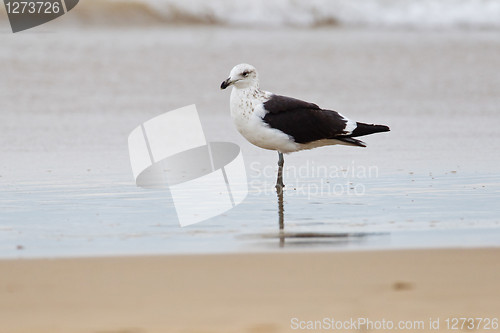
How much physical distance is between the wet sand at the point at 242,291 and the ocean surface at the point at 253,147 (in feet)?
1.04

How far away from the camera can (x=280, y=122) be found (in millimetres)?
7602

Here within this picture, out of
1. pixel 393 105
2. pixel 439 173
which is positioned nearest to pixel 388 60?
pixel 393 105

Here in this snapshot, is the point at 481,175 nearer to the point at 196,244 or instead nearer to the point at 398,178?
the point at 398,178

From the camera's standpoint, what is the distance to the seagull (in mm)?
7570

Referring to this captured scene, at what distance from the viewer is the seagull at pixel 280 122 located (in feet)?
24.8

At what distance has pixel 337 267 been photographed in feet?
15.4

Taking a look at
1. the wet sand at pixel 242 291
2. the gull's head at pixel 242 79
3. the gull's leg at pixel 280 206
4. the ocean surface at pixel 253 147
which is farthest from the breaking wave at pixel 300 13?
the wet sand at pixel 242 291

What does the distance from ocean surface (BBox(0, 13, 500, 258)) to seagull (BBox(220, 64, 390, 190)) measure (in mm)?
304

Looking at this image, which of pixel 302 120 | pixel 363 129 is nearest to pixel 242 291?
pixel 302 120

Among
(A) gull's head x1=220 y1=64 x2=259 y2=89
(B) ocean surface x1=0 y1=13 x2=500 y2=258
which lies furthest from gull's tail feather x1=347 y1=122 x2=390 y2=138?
(A) gull's head x1=220 y1=64 x2=259 y2=89

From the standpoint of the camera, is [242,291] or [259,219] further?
[259,219]

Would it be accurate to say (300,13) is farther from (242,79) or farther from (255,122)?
(255,122)

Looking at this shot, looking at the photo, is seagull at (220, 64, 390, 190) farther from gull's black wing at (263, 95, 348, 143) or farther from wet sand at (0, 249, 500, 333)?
wet sand at (0, 249, 500, 333)

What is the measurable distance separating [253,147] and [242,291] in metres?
5.20
